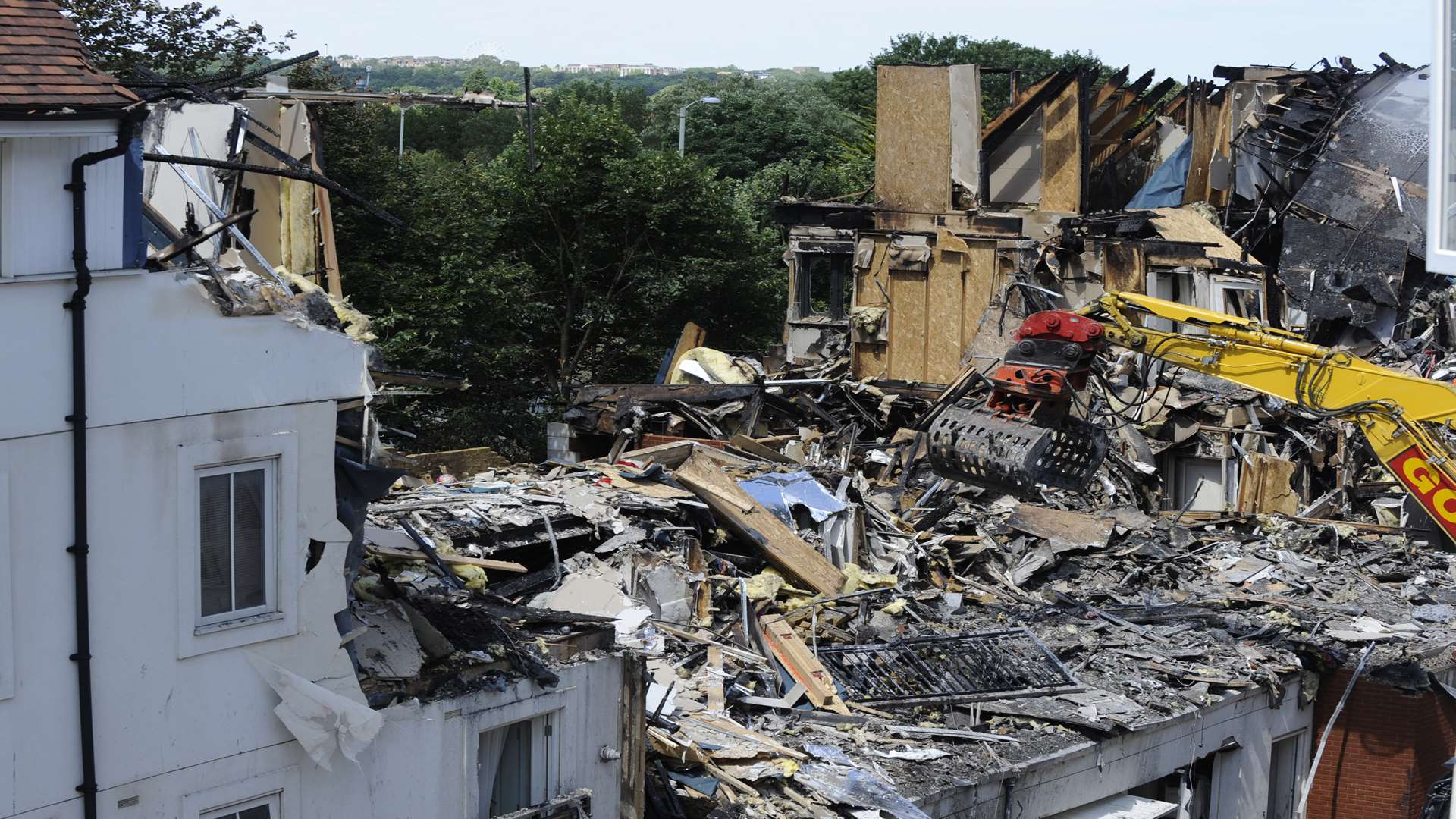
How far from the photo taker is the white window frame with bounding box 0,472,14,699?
8.02 metres

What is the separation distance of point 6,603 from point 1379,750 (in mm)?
14966

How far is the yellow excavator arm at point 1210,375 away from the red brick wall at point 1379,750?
2940 mm

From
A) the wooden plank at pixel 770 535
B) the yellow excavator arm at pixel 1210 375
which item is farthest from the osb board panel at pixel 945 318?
the wooden plank at pixel 770 535

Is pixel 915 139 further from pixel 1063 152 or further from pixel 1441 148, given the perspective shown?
pixel 1441 148

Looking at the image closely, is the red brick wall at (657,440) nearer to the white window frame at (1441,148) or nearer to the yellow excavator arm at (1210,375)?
the yellow excavator arm at (1210,375)

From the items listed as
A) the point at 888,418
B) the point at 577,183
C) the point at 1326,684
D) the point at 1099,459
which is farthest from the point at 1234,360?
the point at 577,183

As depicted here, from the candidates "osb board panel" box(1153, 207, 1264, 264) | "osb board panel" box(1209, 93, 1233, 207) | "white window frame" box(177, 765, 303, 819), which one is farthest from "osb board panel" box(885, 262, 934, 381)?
"white window frame" box(177, 765, 303, 819)

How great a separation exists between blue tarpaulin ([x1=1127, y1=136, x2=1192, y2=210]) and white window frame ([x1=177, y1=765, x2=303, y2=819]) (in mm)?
26952

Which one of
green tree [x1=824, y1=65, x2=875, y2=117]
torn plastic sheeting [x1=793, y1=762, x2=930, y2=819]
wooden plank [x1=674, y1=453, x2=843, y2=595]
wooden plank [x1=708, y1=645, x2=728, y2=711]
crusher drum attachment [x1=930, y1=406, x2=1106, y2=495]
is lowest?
torn plastic sheeting [x1=793, y1=762, x2=930, y2=819]

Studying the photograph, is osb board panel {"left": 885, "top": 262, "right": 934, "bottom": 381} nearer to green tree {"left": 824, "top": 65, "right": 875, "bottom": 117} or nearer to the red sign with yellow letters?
the red sign with yellow letters

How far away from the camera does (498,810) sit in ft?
35.1

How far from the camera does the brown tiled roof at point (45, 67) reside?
7812mm

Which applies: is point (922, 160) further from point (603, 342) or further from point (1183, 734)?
point (1183, 734)

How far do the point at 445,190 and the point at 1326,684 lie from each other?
24323mm
